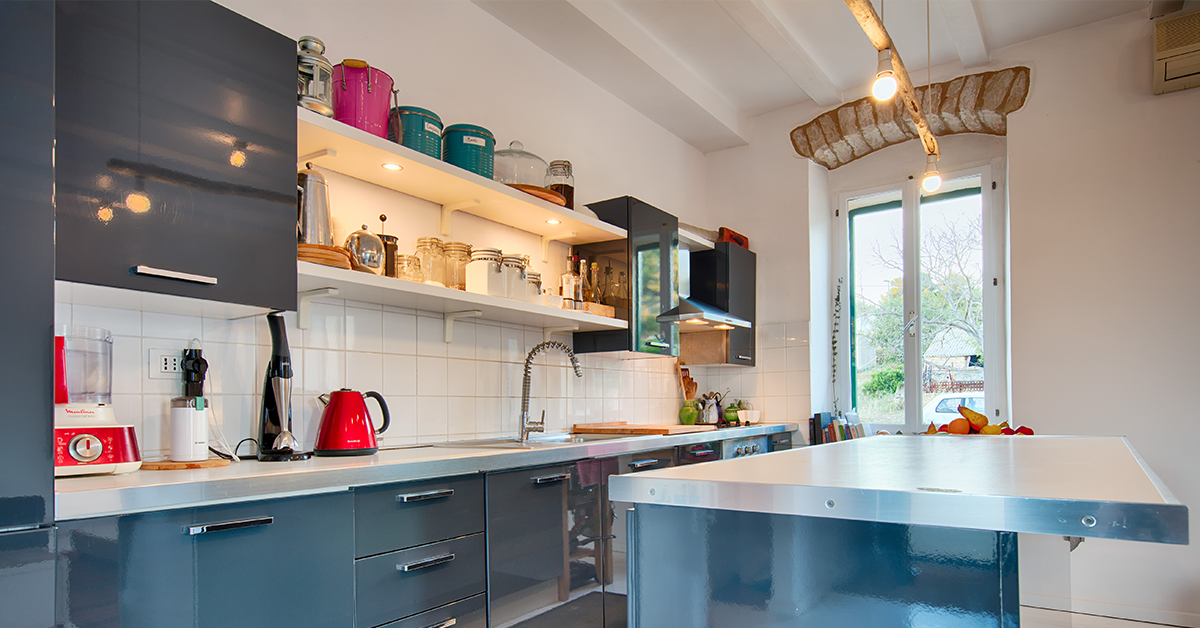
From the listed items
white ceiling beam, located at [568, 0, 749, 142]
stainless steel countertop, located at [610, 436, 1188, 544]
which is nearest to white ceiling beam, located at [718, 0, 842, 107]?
white ceiling beam, located at [568, 0, 749, 142]

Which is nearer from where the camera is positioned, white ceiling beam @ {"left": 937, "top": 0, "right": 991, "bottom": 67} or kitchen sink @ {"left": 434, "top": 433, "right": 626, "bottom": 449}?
kitchen sink @ {"left": 434, "top": 433, "right": 626, "bottom": 449}

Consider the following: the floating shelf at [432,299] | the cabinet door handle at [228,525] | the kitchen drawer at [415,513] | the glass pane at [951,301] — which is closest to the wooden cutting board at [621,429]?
the floating shelf at [432,299]

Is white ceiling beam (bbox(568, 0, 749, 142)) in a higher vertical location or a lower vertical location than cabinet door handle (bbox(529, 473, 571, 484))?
higher

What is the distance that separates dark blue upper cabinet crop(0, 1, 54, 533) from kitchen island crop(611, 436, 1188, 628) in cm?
109

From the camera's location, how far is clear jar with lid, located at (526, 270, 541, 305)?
3.11m

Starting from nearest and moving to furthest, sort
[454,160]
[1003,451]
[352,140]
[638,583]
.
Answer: [638,583]
[1003,451]
[352,140]
[454,160]

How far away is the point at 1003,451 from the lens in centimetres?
210

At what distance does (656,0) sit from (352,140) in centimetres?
198

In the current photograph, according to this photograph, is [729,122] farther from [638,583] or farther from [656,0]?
[638,583]

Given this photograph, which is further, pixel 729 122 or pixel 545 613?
pixel 729 122

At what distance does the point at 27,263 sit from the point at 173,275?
1.22 ft

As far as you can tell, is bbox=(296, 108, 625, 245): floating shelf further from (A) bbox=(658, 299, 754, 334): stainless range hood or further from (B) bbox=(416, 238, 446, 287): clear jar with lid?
(A) bbox=(658, 299, 754, 334): stainless range hood

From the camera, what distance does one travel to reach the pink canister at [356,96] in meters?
2.35

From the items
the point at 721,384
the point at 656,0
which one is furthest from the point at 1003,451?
the point at 721,384
